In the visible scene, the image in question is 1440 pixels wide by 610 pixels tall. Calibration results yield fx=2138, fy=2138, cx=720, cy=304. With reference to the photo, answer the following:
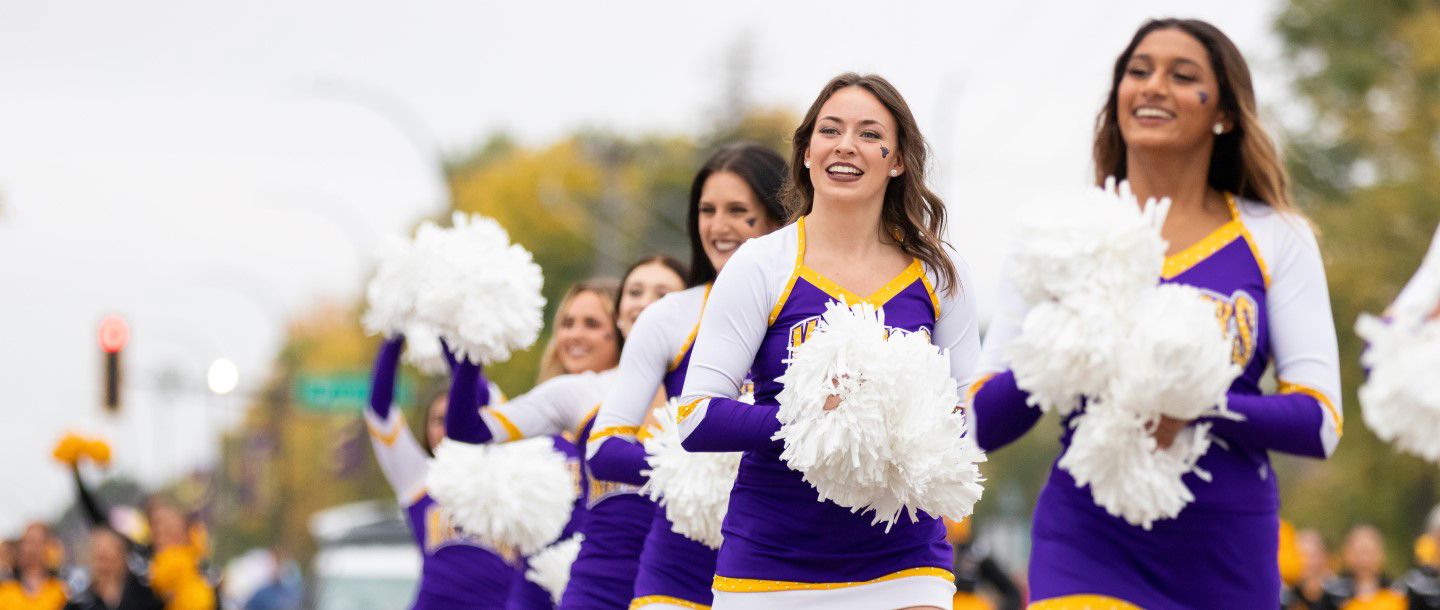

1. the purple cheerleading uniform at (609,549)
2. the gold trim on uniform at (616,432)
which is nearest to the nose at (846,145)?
the gold trim on uniform at (616,432)

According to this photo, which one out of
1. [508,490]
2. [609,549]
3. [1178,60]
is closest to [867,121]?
[1178,60]

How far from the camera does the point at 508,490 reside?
738 cm

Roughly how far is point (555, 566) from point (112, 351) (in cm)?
1770

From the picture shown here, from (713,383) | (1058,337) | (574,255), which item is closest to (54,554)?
(713,383)

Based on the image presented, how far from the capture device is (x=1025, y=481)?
82.1m

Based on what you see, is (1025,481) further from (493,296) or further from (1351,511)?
(493,296)

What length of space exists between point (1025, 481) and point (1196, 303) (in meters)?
79.4

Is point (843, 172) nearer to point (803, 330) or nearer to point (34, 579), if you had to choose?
point (803, 330)

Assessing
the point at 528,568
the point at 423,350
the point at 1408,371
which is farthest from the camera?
the point at 423,350

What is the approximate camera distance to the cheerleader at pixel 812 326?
4.57 m

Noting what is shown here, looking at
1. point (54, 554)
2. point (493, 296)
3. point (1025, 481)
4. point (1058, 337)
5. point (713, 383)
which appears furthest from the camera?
point (1025, 481)

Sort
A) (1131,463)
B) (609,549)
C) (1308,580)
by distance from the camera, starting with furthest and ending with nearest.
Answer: (1308,580)
(609,549)
(1131,463)

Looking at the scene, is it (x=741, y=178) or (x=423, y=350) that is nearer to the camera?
(x=741, y=178)

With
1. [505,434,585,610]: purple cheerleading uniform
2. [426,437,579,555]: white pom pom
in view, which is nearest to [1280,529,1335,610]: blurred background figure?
[505,434,585,610]: purple cheerleading uniform
